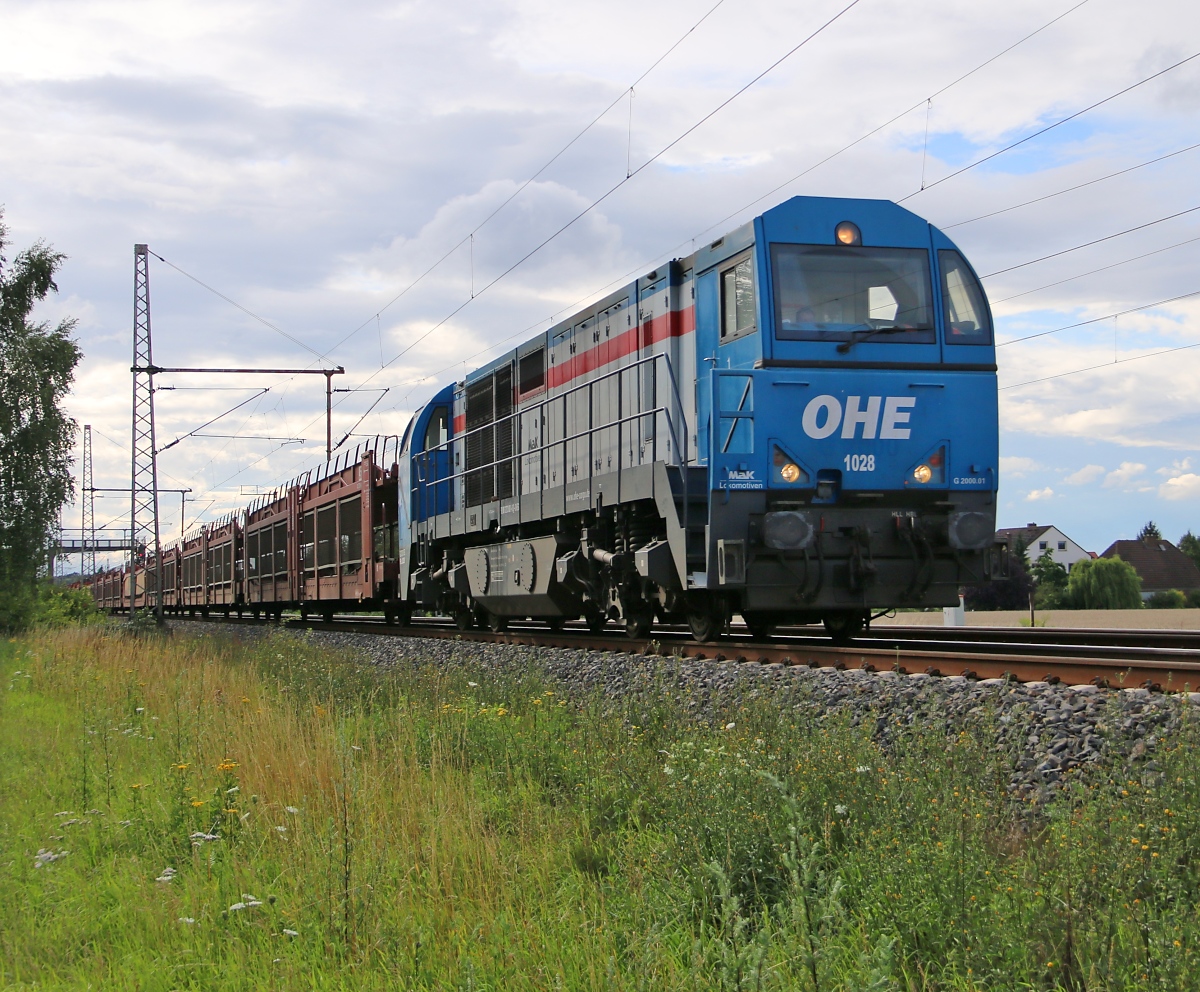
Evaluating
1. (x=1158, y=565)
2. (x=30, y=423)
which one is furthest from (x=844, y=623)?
(x=1158, y=565)

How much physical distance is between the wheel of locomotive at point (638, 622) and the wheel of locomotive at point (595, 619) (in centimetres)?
121

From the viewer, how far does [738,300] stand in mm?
9789

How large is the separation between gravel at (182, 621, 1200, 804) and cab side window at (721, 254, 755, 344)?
2914 mm

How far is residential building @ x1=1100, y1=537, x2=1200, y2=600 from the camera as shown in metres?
81.2

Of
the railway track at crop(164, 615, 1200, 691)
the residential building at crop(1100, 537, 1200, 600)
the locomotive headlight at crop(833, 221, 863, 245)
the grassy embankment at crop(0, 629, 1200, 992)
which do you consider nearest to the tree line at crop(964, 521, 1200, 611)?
the residential building at crop(1100, 537, 1200, 600)

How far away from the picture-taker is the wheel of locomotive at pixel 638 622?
11281mm

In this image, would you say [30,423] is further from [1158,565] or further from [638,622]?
[1158,565]

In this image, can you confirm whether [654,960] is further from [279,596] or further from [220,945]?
[279,596]

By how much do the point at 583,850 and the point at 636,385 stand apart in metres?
7.33

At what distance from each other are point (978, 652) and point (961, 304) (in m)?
3.03

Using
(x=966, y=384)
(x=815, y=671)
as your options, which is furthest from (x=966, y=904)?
(x=966, y=384)

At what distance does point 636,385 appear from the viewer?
11.4 m

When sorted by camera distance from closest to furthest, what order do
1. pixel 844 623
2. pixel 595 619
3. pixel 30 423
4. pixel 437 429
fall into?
pixel 844 623 < pixel 595 619 < pixel 437 429 < pixel 30 423

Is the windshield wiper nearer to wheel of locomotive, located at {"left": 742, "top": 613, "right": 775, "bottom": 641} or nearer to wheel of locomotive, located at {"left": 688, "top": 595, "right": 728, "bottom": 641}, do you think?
wheel of locomotive, located at {"left": 688, "top": 595, "right": 728, "bottom": 641}
